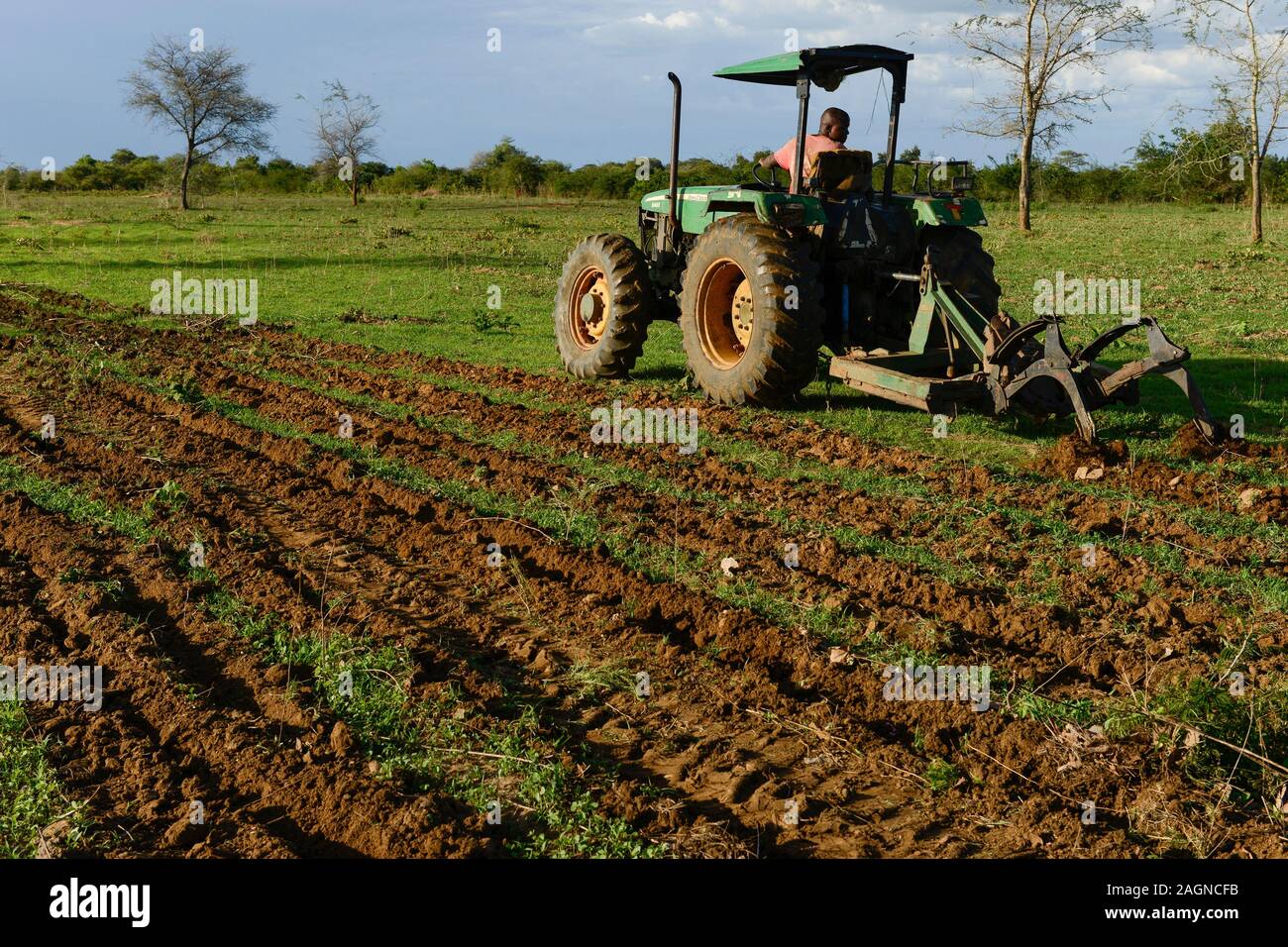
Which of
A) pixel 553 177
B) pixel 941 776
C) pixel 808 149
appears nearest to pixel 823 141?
pixel 808 149

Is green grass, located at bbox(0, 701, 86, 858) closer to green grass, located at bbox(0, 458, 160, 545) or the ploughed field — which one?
the ploughed field

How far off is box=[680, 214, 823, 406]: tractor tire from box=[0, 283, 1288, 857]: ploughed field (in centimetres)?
57

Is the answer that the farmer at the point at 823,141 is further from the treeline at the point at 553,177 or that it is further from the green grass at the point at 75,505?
the treeline at the point at 553,177

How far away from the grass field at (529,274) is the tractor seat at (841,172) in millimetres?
1756

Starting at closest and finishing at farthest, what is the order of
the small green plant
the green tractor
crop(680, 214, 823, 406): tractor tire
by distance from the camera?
1. the small green plant
2. the green tractor
3. crop(680, 214, 823, 406): tractor tire

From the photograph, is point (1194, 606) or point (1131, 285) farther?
point (1131, 285)

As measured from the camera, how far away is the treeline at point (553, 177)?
35.0m

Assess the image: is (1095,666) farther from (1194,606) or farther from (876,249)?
(876,249)

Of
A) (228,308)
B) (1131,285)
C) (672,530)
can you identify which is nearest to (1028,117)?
(1131,285)

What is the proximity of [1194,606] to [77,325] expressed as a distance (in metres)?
13.1

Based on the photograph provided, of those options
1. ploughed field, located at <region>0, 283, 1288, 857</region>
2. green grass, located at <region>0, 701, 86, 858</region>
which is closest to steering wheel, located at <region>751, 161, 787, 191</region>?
ploughed field, located at <region>0, 283, 1288, 857</region>

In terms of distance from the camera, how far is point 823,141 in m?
9.58

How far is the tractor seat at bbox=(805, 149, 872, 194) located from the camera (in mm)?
9461

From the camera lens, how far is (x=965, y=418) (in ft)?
30.3
